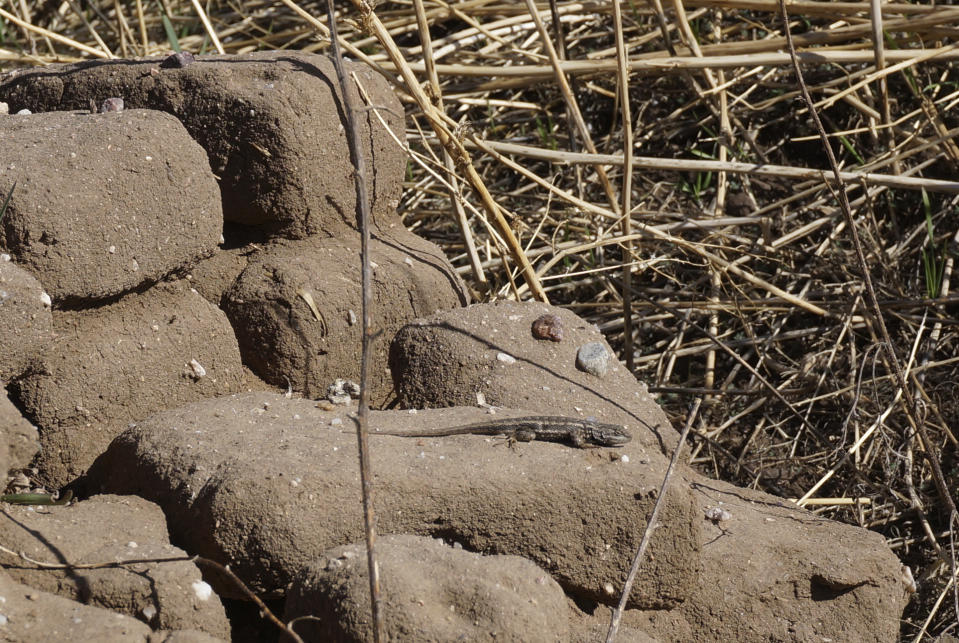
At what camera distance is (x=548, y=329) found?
3141 mm

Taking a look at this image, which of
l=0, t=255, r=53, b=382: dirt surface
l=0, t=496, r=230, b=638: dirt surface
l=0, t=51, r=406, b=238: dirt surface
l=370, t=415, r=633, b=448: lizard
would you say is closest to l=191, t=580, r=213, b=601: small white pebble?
l=0, t=496, r=230, b=638: dirt surface

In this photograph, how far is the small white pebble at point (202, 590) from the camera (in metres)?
2.17

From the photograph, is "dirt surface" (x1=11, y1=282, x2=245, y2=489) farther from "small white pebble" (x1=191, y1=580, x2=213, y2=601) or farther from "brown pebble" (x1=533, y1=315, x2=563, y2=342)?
"brown pebble" (x1=533, y1=315, x2=563, y2=342)

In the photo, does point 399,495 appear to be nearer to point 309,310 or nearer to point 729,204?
point 309,310

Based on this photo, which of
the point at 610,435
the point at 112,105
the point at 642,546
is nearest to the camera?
the point at 642,546

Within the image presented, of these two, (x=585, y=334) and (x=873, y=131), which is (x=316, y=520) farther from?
(x=873, y=131)

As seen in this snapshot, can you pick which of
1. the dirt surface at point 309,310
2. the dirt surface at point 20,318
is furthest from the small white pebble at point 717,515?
the dirt surface at point 20,318

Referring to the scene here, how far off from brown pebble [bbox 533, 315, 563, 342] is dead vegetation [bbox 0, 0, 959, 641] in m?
0.49

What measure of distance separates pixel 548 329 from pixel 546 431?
47 cm

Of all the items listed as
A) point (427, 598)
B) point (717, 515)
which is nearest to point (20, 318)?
point (427, 598)

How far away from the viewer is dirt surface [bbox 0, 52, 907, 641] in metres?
2.27

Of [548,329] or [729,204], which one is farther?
[729,204]

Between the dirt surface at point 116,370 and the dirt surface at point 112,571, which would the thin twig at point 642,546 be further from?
the dirt surface at point 116,370

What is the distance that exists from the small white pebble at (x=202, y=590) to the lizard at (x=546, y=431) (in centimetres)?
57
